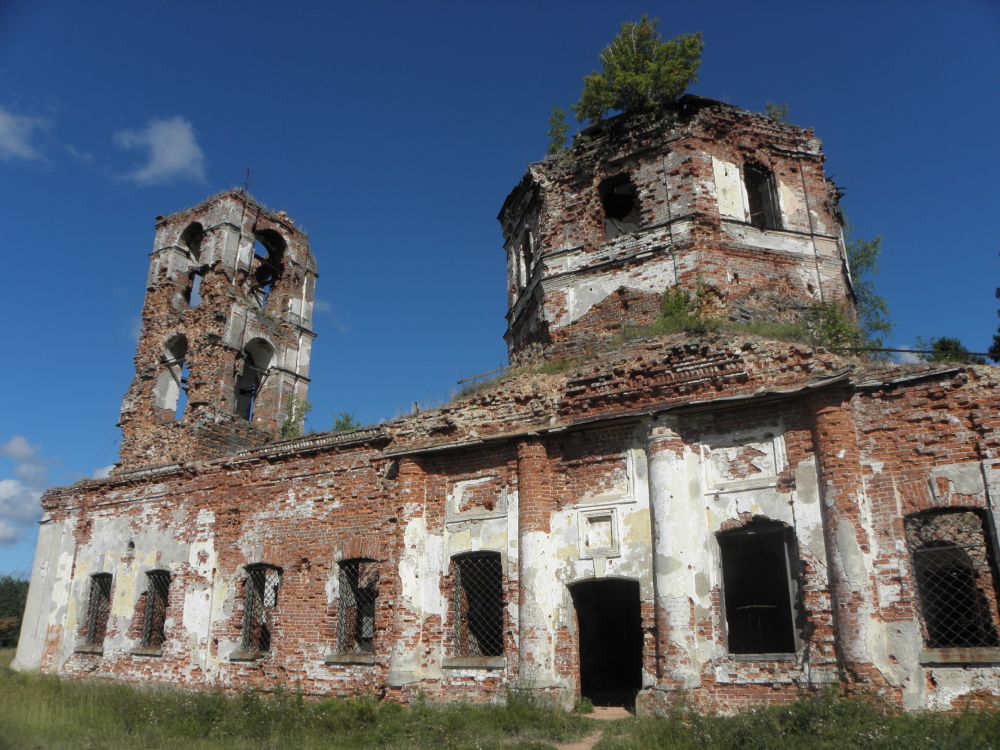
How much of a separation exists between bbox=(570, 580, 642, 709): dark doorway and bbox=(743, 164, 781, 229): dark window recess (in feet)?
25.9

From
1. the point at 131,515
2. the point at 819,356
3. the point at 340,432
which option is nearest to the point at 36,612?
the point at 131,515

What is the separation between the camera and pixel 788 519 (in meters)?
9.44

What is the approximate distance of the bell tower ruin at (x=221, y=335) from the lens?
1966 cm

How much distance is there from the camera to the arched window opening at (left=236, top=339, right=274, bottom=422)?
22.0 metres

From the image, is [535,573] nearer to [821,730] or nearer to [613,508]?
[613,508]

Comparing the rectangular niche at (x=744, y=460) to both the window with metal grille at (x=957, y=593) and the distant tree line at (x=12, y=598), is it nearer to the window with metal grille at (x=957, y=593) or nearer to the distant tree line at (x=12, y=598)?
the window with metal grille at (x=957, y=593)

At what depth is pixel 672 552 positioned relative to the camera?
32.2 feet

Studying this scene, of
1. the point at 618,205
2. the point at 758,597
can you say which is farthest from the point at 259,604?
the point at 618,205

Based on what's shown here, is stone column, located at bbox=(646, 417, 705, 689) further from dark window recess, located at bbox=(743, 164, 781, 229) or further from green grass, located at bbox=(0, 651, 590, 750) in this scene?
dark window recess, located at bbox=(743, 164, 781, 229)

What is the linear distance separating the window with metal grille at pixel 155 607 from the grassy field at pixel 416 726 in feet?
7.44

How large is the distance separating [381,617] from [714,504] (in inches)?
215

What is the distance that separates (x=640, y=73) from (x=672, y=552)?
11.1 m

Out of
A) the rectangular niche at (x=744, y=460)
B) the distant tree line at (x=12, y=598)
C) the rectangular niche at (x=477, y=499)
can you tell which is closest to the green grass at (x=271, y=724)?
the rectangular niche at (x=477, y=499)

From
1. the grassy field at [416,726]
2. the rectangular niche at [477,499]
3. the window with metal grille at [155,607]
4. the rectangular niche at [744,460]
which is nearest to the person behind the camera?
the grassy field at [416,726]
